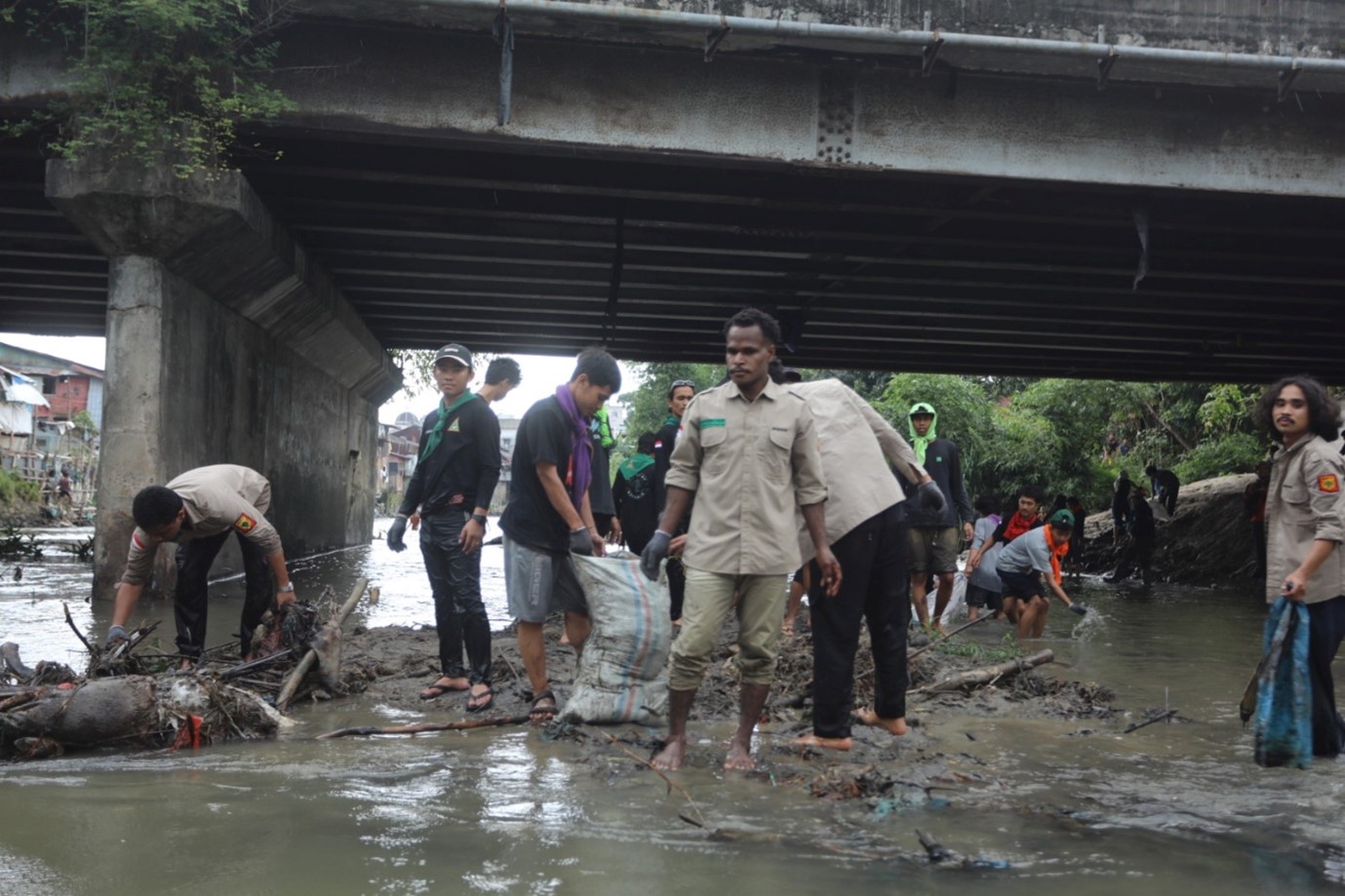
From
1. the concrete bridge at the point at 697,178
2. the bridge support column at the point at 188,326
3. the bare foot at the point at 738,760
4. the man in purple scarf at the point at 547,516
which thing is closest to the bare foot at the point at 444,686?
the man in purple scarf at the point at 547,516

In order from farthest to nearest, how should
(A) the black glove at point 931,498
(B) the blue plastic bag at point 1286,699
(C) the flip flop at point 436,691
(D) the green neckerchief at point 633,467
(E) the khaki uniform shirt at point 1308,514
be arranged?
(D) the green neckerchief at point 633,467 < (C) the flip flop at point 436,691 < (A) the black glove at point 931,498 < (E) the khaki uniform shirt at point 1308,514 < (B) the blue plastic bag at point 1286,699

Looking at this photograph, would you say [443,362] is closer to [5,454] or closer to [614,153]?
[614,153]

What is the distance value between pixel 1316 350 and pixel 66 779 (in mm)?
21421

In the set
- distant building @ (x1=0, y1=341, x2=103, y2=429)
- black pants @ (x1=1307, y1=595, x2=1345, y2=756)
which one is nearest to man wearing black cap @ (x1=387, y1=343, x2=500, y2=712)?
black pants @ (x1=1307, y1=595, x2=1345, y2=756)

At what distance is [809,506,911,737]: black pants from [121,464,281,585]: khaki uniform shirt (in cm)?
307

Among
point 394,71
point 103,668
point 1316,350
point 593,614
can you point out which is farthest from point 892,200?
point 1316,350

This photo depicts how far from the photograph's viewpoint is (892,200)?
12.6 meters

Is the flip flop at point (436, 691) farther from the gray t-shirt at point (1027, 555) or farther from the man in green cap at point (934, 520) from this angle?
the gray t-shirt at point (1027, 555)

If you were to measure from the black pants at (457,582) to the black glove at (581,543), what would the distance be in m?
0.76

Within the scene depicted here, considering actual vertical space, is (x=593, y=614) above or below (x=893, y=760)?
above

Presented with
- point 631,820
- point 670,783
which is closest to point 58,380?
point 670,783

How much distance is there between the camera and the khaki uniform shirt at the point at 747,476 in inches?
190

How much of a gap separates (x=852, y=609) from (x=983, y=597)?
5.61 meters

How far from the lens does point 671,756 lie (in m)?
4.82
